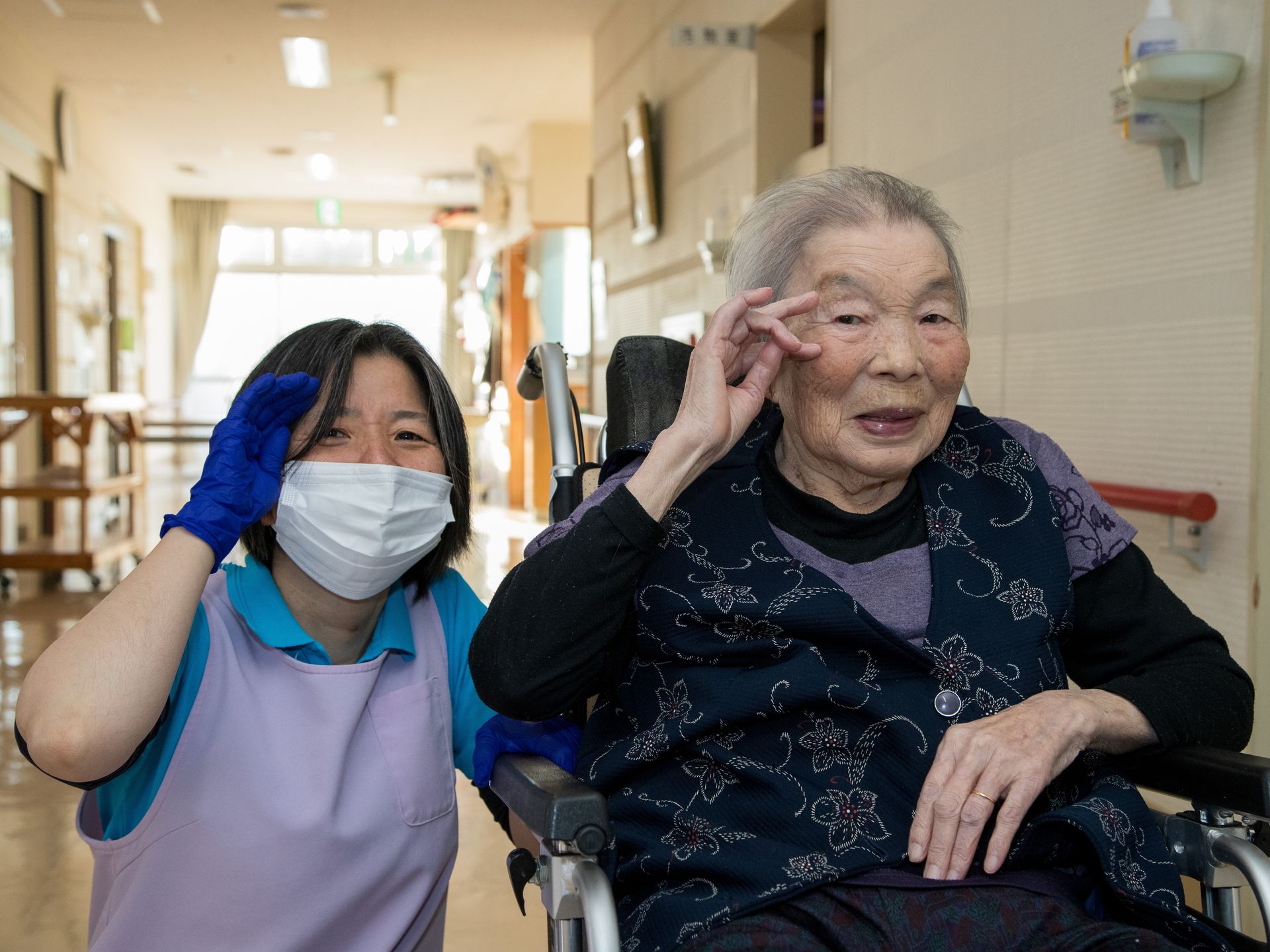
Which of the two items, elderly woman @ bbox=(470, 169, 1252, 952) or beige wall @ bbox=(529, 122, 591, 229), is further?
beige wall @ bbox=(529, 122, 591, 229)

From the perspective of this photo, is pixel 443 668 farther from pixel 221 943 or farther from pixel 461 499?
pixel 221 943

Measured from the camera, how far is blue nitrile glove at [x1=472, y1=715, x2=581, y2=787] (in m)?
1.22

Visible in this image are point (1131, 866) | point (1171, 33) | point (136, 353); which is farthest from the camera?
point (136, 353)

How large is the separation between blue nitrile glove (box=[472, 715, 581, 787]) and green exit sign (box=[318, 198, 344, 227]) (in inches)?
526

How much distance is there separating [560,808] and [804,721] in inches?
12.2

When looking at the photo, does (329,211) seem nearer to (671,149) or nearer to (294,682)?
(671,149)

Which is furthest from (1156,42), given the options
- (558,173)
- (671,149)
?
(558,173)

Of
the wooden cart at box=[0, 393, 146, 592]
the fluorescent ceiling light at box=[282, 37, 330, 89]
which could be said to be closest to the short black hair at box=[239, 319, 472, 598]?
the wooden cart at box=[0, 393, 146, 592]

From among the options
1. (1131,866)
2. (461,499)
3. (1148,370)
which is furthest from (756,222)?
(1148,370)

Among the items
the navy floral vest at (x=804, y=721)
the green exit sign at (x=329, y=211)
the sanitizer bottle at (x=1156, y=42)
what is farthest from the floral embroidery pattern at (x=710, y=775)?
the green exit sign at (x=329, y=211)

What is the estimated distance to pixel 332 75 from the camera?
7.79m

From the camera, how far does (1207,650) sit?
4.13 feet

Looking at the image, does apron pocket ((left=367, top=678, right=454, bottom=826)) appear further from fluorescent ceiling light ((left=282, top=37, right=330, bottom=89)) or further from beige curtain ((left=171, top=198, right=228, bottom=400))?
beige curtain ((left=171, top=198, right=228, bottom=400))

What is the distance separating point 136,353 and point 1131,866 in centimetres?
1180
